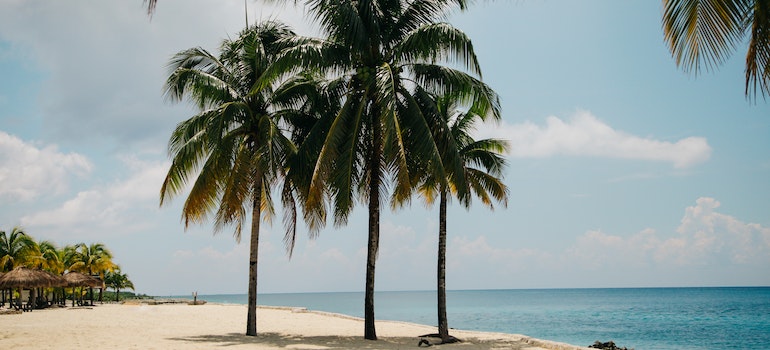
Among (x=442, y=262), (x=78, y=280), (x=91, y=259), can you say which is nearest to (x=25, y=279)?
(x=78, y=280)

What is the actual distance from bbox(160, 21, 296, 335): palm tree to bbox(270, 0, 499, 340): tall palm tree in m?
1.56

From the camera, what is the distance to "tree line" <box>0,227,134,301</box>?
34906 millimetres

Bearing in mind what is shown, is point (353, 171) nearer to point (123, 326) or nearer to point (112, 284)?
point (123, 326)

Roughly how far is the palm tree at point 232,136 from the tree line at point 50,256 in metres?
23.1

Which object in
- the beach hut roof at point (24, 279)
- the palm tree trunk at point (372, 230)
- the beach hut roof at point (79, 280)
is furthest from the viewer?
the beach hut roof at point (79, 280)

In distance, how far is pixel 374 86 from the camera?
15.2 m

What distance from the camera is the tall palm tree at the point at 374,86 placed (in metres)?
14.5

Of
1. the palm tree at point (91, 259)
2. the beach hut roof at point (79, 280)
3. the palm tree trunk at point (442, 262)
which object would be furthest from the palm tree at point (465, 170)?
the palm tree at point (91, 259)

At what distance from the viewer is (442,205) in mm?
16422

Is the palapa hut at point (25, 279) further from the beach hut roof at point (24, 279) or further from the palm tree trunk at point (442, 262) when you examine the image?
the palm tree trunk at point (442, 262)

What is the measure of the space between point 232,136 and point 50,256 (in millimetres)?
31209

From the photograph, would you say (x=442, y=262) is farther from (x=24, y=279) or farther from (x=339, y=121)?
(x=24, y=279)

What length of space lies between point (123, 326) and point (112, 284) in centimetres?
4864

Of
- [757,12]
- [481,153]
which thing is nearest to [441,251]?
[481,153]
